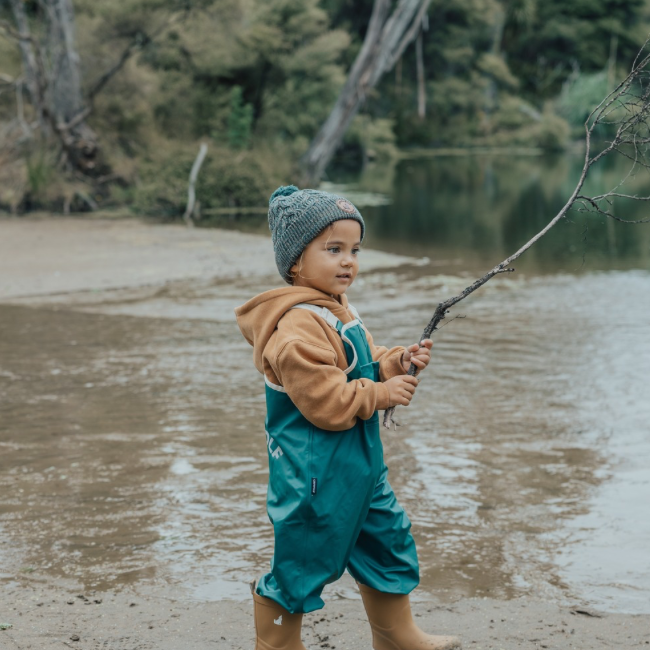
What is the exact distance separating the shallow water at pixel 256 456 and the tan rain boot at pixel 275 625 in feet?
2.28

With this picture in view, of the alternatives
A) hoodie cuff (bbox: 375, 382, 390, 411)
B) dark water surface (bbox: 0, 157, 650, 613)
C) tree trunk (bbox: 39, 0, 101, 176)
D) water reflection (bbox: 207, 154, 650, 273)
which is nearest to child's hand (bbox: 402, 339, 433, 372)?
hoodie cuff (bbox: 375, 382, 390, 411)

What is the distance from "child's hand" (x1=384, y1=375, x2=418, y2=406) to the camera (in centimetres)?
256

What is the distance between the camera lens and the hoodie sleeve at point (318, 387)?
2.44m

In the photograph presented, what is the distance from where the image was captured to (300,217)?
261cm

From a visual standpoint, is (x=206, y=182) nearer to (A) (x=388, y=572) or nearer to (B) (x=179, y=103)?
(B) (x=179, y=103)

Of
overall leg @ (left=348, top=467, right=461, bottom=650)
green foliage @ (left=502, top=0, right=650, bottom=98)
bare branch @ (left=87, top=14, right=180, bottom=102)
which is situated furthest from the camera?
green foliage @ (left=502, top=0, right=650, bottom=98)

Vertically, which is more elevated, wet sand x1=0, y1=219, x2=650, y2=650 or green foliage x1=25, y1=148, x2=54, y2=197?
green foliage x1=25, y1=148, x2=54, y2=197

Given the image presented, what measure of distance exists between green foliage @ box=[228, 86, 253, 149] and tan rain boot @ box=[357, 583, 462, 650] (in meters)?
→ 18.8

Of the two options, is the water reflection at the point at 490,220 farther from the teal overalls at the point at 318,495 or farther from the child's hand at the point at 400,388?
the teal overalls at the point at 318,495

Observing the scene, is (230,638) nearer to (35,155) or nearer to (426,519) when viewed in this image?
(426,519)

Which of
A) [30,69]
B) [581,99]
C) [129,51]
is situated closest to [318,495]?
[30,69]

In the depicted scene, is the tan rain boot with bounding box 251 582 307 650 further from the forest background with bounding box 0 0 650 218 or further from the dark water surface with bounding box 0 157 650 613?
the forest background with bounding box 0 0 650 218

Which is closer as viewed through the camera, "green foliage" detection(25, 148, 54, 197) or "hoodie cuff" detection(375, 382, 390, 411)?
"hoodie cuff" detection(375, 382, 390, 411)

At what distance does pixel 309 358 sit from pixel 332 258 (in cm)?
31
